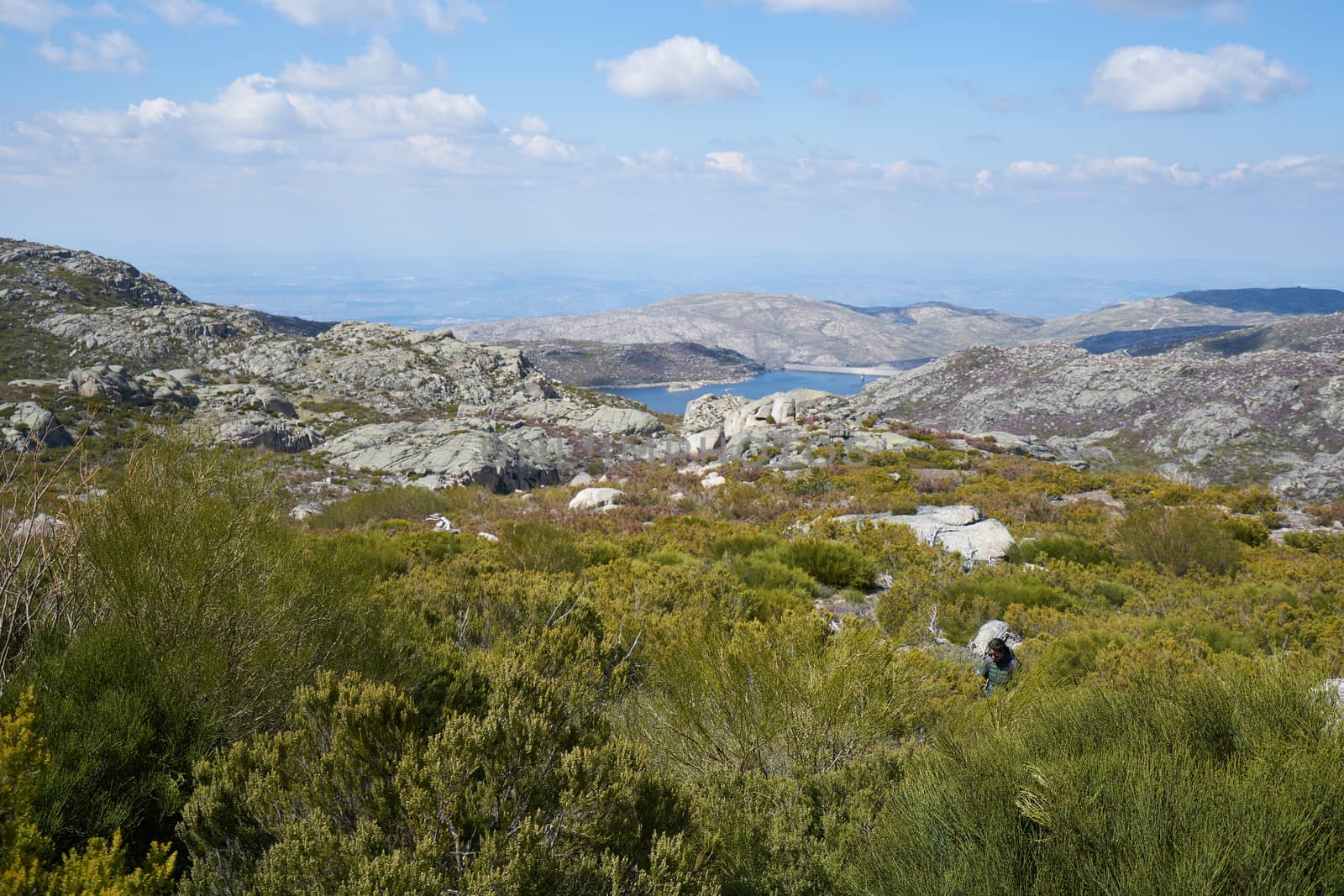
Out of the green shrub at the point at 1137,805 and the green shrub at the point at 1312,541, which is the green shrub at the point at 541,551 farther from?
the green shrub at the point at 1312,541

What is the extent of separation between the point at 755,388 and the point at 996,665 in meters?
98.4

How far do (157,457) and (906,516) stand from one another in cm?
1131

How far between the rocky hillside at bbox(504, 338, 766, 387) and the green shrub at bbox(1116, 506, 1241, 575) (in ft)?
320

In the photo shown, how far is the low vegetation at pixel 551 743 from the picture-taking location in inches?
85.8

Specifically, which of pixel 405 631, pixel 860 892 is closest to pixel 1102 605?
pixel 860 892

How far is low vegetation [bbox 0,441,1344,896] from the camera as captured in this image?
2.18 m

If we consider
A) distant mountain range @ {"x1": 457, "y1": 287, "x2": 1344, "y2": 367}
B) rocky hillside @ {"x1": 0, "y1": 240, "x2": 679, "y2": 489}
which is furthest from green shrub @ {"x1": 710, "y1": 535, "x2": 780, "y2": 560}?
distant mountain range @ {"x1": 457, "y1": 287, "x2": 1344, "y2": 367}

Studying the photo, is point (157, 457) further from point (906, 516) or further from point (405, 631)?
point (906, 516)

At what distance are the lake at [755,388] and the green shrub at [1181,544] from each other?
67.6 meters

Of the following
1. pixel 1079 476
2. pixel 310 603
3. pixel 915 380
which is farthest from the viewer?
pixel 915 380

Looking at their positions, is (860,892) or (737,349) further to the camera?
(737,349)

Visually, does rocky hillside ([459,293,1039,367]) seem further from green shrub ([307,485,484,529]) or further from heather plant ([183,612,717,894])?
heather plant ([183,612,717,894])

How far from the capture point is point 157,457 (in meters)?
4.04

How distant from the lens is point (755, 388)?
339 feet
